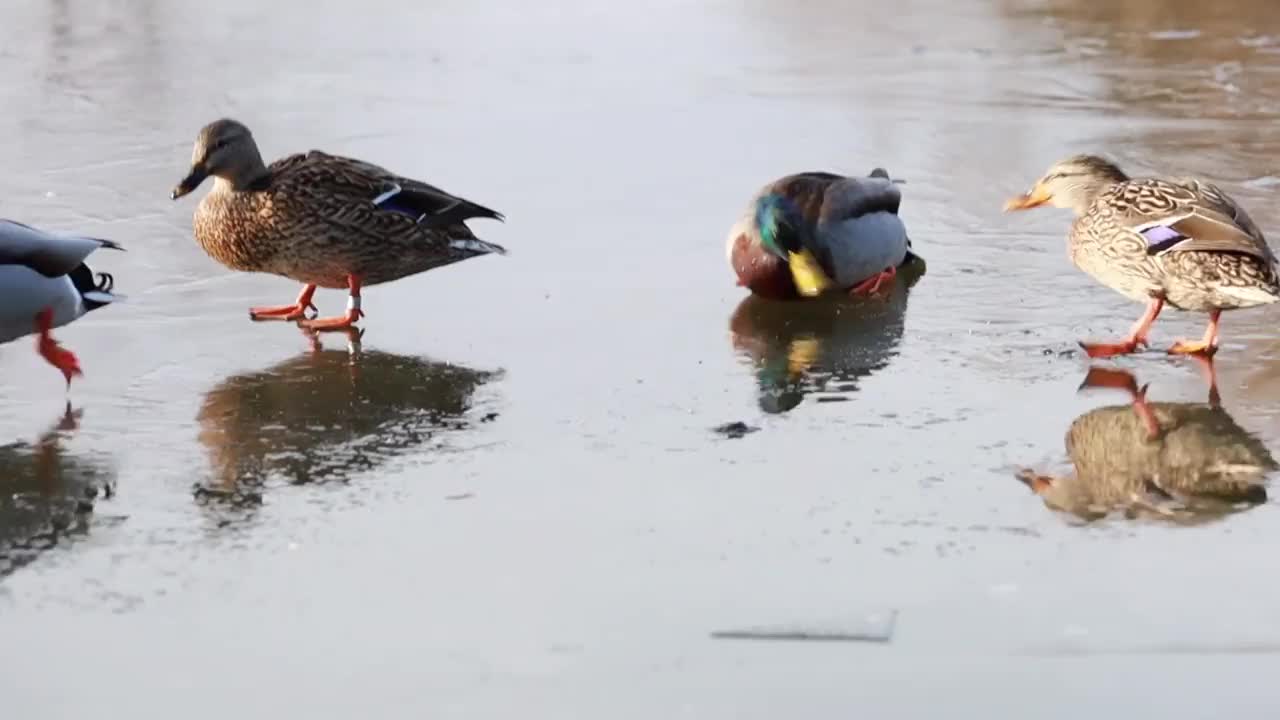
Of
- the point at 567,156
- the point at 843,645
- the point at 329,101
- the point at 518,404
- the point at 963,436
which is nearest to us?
the point at 843,645

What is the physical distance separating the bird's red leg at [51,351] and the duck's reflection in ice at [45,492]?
0.33 m

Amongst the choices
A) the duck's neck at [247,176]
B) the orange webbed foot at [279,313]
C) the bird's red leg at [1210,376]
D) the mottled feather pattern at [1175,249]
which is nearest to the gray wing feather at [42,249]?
the orange webbed foot at [279,313]

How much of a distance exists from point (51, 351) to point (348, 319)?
1047 mm

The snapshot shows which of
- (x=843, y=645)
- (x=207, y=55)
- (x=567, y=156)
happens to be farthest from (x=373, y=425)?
(x=207, y=55)

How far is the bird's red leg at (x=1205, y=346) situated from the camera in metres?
5.68

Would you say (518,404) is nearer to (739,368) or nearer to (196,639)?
(739,368)

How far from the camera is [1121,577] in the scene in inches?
156

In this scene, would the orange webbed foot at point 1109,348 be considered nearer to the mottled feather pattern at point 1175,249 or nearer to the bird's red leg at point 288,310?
the mottled feather pattern at point 1175,249

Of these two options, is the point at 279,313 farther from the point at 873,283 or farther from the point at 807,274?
the point at 873,283

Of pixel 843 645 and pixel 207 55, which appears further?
pixel 207 55

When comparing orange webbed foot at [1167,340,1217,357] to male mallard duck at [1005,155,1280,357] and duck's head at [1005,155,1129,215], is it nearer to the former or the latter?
male mallard duck at [1005,155,1280,357]

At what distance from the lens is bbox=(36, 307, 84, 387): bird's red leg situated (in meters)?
5.43

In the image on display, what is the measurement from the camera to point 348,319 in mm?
6219

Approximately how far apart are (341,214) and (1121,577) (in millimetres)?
3154
